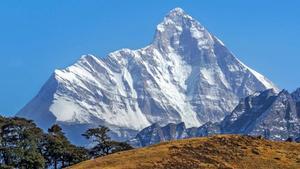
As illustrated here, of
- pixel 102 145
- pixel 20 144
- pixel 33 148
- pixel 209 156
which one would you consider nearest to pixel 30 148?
pixel 33 148

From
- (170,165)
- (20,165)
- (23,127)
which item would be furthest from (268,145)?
(23,127)

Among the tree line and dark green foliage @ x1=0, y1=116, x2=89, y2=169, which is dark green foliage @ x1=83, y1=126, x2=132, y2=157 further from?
dark green foliage @ x1=0, y1=116, x2=89, y2=169

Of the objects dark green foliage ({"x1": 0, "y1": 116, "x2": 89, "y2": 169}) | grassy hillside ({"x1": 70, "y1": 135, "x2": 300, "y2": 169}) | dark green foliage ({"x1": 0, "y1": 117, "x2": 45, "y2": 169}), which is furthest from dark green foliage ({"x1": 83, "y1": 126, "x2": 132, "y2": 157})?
grassy hillside ({"x1": 70, "y1": 135, "x2": 300, "y2": 169})

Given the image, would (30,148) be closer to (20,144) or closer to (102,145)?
(20,144)

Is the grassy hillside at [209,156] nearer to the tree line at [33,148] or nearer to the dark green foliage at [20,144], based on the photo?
the dark green foliage at [20,144]

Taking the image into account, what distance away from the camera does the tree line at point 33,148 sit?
14000cm

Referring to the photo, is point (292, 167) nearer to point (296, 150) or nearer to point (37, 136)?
point (296, 150)

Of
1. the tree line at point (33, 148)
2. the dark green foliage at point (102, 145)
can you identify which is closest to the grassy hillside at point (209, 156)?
the tree line at point (33, 148)

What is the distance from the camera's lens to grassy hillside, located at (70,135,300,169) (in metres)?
88.9

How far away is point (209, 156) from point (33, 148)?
203 feet

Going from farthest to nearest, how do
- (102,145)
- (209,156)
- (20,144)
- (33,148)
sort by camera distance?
(102,145), (33,148), (20,144), (209,156)

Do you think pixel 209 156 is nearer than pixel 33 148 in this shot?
Yes

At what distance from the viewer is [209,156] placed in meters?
91.2

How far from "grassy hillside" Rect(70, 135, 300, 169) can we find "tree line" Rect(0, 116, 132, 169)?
4681cm
